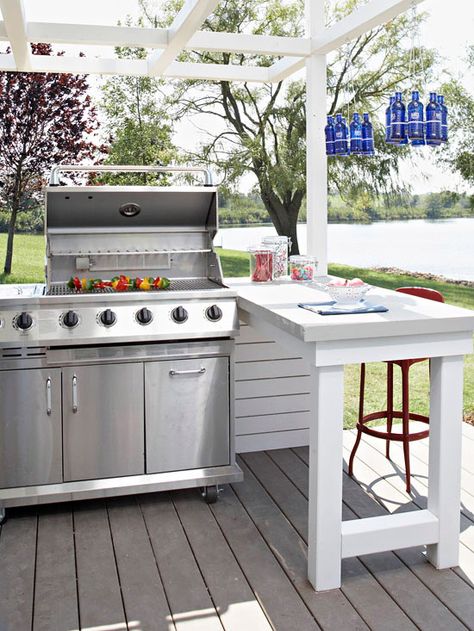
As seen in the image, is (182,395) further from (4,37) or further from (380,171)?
(380,171)

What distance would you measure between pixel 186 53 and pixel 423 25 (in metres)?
2.31

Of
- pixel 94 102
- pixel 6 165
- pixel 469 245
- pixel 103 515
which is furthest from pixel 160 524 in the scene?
pixel 469 245

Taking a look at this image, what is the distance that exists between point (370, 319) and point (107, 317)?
114cm

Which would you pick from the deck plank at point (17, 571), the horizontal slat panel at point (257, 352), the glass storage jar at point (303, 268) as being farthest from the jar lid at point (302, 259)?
the deck plank at point (17, 571)

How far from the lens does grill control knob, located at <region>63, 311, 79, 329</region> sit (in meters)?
2.99

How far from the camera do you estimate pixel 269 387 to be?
3811 millimetres

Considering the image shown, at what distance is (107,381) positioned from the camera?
3084 millimetres

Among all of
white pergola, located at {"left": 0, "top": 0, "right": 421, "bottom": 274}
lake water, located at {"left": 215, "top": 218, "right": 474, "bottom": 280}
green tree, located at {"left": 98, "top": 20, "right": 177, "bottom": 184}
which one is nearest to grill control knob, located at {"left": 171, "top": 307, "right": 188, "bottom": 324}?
white pergola, located at {"left": 0, "top": 0, "right": 421, "bottom": 274}

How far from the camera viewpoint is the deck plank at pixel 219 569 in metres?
2.31

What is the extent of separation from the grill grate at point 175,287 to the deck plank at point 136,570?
94 cm

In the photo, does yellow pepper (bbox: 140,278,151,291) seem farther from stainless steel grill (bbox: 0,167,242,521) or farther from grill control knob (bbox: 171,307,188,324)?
grill control knob (bbox: 171,307,188,324)

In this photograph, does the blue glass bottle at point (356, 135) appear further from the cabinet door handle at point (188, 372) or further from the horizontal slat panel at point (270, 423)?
the horizontal slat panel at point (270, 423)

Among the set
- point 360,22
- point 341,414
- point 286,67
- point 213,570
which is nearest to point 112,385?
point 213,570

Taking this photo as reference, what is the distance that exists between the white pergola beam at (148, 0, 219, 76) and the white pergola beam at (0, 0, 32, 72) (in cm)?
62
